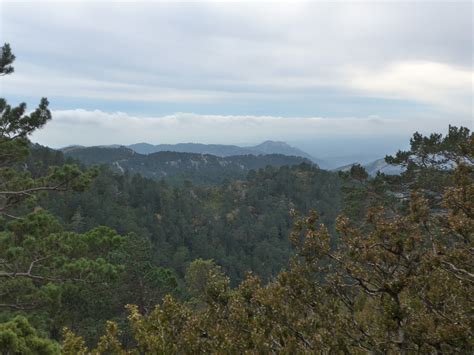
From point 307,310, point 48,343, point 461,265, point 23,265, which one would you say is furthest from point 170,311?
point 23,265

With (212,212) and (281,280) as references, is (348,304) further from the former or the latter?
(212,212)

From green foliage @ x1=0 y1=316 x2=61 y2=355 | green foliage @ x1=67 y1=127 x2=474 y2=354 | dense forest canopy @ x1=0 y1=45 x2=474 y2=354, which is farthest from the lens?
green foliage @ x1=0 y1=316 x2=61 y2=355

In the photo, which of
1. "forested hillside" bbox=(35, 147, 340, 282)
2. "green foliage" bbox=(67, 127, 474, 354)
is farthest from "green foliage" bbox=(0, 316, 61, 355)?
"forested hillside" bbox=(35, 147, 340, 282)

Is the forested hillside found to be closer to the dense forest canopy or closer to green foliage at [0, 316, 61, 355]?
the dense forest canopy

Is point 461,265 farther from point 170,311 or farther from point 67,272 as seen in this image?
point 67,272

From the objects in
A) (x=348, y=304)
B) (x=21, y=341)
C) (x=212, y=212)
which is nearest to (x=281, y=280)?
(x=348, y=304)

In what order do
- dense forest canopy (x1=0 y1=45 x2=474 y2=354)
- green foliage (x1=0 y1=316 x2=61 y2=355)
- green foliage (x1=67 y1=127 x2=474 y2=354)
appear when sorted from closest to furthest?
1. green foliage (x1=67 y1=127 x2=474 y2=354)
2. dense forest canopy (x1=0 y1=45 x2=474 y2=354)
3. green foliage (x1=0 y1=316 x2=61 y2=355)

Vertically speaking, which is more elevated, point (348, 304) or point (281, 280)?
point (281, 280)

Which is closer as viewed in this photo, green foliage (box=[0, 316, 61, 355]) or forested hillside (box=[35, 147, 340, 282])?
green foliage (box=[0, 316, 61, 355])

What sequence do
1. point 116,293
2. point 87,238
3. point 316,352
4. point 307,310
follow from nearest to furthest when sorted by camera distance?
point 316,352, point 307,310, point 87,238, point 116,293

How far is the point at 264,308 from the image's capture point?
7.18 m

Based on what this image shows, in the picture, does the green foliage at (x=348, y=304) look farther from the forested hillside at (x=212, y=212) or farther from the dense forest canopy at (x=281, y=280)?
the forested hillside at (x=212, y=212)

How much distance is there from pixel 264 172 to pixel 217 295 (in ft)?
443

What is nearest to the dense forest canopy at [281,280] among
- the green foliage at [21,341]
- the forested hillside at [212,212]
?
the green foliage at [21,341]
